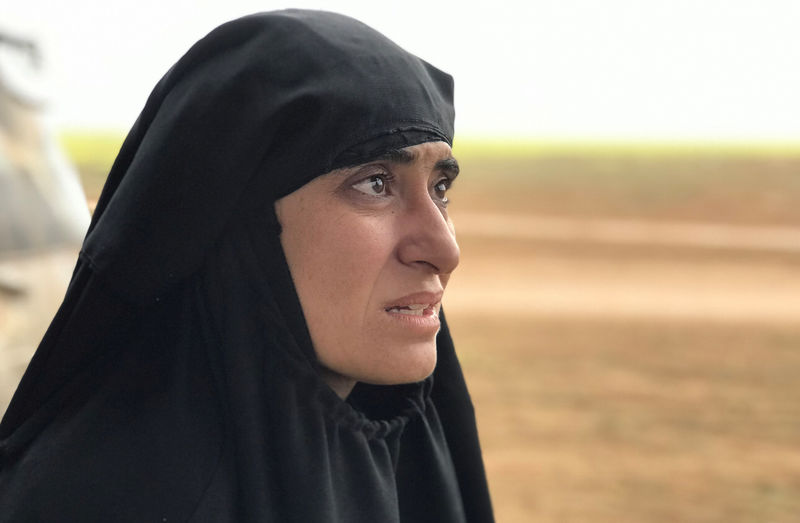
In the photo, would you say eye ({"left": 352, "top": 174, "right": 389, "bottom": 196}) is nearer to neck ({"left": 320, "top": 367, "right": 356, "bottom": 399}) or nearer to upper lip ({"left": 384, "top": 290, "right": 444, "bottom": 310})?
upper lip ({"left": 384, "top": 290, "right": 444, "bottom": 310})

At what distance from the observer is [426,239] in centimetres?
170

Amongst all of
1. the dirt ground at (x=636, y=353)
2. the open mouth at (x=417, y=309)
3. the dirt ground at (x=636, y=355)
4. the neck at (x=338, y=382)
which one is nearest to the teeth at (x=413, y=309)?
the open mouth at (x=417, y=309)

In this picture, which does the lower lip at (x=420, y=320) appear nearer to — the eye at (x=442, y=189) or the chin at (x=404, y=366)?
the chin at (x=404, y=366)

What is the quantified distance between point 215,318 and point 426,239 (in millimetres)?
356

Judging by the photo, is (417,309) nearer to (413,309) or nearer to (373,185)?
(413,309)

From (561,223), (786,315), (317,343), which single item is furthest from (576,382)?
(561,223)

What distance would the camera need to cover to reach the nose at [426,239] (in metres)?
1.69

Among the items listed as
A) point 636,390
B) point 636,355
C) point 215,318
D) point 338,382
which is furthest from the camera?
point 636,355

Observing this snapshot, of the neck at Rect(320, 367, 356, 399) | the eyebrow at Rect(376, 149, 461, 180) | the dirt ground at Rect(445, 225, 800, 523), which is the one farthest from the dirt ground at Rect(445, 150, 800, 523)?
the eyebrow at Rect(376, 149, 461, 180)

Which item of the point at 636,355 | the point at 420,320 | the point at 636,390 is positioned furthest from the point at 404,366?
the point at 636,355

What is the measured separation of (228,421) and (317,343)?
0.19 m

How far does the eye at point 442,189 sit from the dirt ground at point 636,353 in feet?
5.91

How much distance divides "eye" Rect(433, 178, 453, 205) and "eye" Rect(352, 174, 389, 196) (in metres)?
0.13

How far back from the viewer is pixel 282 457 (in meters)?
1.59
